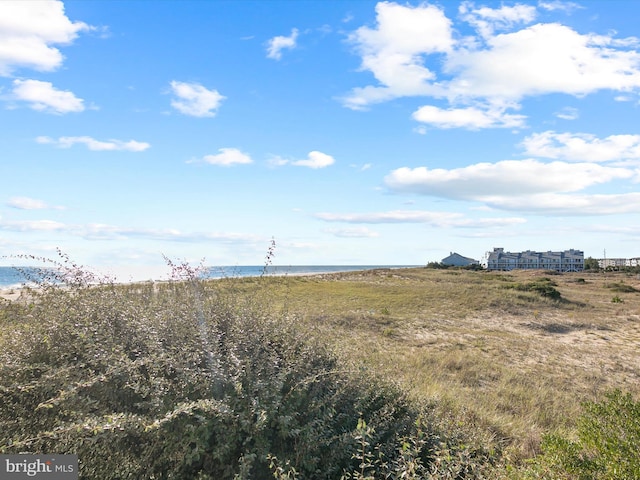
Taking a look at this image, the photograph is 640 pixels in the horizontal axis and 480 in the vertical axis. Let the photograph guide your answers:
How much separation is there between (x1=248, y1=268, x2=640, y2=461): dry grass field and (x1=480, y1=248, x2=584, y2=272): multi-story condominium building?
88.6 meters

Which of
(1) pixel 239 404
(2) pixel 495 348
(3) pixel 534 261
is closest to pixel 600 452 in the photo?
(1) pixel 239 404

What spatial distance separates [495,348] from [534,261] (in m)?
111

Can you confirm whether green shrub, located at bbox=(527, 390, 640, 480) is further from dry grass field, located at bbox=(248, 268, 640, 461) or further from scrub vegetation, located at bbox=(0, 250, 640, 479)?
dry grass field, located at bbox=(248, 268, 640, 461)

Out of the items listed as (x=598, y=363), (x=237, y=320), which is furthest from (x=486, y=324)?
(x=237, y=320)

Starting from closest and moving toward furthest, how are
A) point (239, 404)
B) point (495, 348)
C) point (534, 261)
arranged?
1. point (239, 404)
2. point (495, 348)
3. point (534, 261)

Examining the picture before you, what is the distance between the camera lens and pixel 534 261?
11106 centimetres

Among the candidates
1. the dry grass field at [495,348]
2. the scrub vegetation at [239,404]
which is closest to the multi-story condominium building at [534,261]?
the dry grass field at [495,348]

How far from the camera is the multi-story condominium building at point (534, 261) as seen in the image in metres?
110

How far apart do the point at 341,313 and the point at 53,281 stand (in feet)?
35.3

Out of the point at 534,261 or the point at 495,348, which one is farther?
the point at 534,261

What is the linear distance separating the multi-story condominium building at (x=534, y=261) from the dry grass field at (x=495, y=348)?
88630 mm

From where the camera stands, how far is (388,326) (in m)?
14.5

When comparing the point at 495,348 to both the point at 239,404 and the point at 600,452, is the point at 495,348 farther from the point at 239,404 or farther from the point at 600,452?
the point at 239,404

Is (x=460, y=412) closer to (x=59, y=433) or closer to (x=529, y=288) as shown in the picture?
(x=59, y=433)
